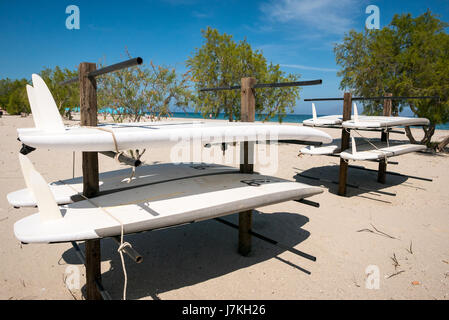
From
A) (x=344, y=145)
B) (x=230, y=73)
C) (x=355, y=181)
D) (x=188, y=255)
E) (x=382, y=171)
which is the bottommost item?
(x=188, y=255)

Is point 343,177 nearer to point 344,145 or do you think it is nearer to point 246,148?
point 344,145

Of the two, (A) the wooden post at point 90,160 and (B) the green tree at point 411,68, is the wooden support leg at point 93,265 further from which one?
(B) the green tree at point 411,68

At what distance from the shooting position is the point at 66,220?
8.48 ft

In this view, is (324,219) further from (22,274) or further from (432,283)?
(22,274)

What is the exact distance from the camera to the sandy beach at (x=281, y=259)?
3.32 meters

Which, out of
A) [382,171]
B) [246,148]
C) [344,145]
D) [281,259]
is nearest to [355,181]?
[382,171]

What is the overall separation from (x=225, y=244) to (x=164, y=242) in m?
0.97

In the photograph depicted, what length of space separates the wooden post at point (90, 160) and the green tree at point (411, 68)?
1246 cm

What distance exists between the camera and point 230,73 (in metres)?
13.5

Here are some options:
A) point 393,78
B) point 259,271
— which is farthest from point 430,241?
point 393,78

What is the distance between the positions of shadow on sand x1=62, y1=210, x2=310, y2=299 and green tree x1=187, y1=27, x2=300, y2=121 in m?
9.26

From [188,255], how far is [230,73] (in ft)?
35.5

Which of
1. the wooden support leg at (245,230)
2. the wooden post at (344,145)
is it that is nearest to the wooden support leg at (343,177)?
the wooden post at (344,145)

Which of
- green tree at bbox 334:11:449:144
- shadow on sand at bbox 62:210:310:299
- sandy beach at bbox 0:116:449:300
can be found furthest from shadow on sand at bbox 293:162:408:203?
green tree at bbox 334:11:449:144
